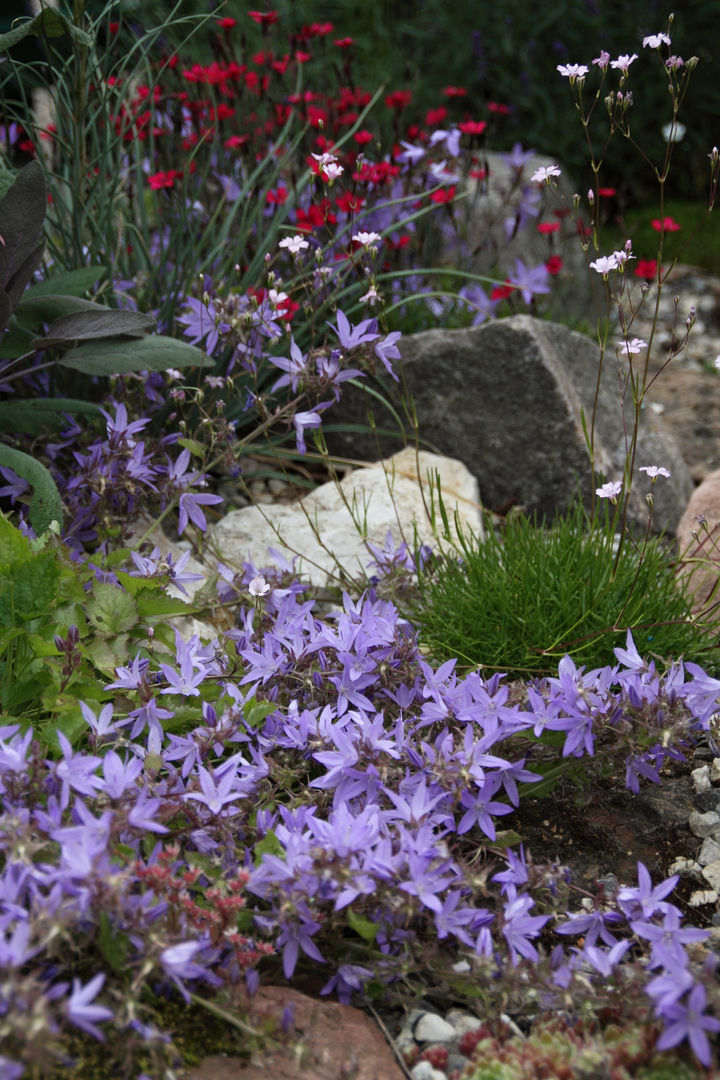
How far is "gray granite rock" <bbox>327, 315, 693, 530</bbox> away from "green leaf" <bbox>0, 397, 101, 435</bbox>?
3.45ft

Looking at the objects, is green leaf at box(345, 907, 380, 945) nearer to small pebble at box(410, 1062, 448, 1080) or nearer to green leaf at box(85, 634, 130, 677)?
small pebble at box(410, 1062, 448, 1080)

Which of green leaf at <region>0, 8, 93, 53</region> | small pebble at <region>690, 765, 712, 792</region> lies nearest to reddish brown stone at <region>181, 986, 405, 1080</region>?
small pebble at <region>690, 765, 712, 792</region>

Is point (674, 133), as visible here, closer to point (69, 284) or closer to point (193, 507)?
point (193, 507)

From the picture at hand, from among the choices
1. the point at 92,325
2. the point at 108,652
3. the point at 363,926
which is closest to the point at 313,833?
the point at 363,926

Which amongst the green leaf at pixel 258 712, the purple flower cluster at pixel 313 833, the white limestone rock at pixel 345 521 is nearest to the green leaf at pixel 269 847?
the purple flower cluster at pixel 313 833

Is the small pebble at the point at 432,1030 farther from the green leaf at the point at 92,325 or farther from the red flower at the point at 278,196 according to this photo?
the red flower at the point at 278,196

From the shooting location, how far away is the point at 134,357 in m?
2.38

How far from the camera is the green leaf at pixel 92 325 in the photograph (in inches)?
90.8

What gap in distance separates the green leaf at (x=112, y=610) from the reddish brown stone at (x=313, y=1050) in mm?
805

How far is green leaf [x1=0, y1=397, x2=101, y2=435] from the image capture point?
255cm

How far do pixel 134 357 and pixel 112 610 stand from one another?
0.64 meters

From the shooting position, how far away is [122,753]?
1.86m

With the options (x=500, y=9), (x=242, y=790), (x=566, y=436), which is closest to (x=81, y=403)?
(x=242, y=790)

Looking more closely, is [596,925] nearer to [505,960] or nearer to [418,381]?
[505,960]
